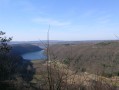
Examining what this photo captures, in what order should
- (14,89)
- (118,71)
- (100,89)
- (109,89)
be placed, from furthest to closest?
(118,71) → (14,89) → (109,89) → (100,89)

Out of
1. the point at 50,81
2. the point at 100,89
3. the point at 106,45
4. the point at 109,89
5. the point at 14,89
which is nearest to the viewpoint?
the point at 50,81

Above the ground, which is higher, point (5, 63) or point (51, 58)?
point (51, 58)

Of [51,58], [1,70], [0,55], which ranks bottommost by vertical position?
[1,70]

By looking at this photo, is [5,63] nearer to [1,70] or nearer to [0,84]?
[1,70]

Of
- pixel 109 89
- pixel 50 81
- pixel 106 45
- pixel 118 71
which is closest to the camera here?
pixel 50 81

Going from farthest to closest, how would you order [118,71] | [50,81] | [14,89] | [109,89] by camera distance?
[118,71]
[14,89]
[109,89]
[50,81]

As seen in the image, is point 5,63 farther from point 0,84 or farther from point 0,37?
point 0,84

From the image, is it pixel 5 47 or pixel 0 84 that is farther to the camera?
pixel 5 47

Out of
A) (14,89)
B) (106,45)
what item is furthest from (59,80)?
(106,45)

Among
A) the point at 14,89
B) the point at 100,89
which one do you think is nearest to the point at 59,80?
the point at 100,89
